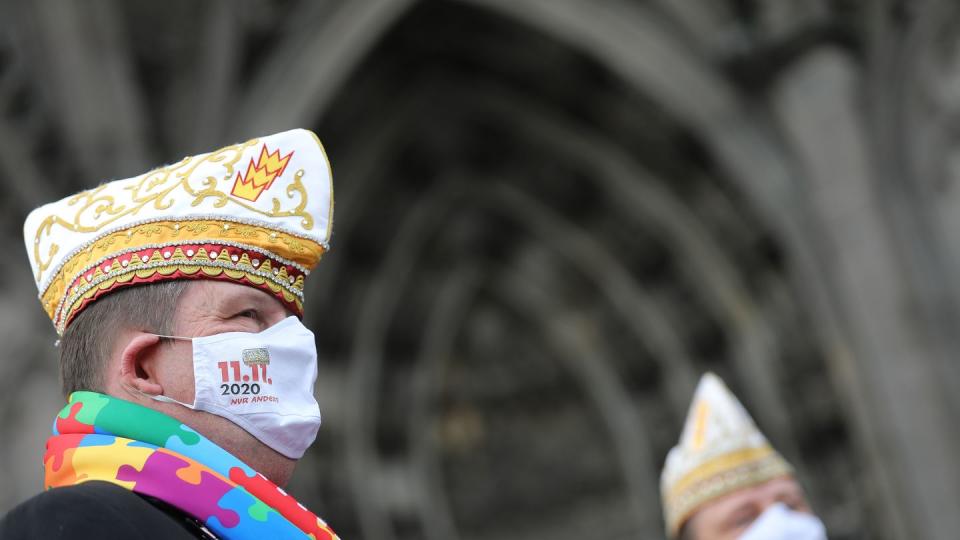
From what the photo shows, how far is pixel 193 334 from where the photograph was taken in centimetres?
156

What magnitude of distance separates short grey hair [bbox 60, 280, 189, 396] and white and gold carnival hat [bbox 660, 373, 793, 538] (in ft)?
6.24

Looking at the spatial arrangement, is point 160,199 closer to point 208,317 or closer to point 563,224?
point 208,317

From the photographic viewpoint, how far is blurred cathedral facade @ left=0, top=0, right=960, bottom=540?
5895 millimetres

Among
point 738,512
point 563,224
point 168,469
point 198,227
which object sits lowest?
point 168,469

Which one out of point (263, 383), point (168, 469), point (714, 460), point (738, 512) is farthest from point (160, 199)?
point (714, 460)

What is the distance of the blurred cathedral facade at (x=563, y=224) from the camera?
5.89 m

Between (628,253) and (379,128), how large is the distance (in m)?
1.84

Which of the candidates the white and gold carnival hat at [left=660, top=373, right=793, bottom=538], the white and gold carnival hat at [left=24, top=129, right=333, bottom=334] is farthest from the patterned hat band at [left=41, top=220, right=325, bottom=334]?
the white and gold carnival hat at [left=660, top=373, right=793, bottom=538]

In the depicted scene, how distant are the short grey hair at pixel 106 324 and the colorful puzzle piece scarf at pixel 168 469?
52mm

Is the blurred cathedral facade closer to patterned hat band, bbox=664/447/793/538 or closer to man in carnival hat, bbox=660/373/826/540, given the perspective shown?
man in carnival hat, bbox=660/373/826/540

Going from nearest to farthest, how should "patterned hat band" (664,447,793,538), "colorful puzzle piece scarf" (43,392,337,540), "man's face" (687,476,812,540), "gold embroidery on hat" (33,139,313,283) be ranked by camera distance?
"colorful puzzle piece scarf" (43,392,337,540), "gold embroidery on hat" (33,139,313,283), "man's face" (687,476,812,540), "patterned hat band" (664,447,793,538)

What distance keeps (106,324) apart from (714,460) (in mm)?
2044

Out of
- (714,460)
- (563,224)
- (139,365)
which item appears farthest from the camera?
(563,224)

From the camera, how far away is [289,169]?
1737mm
